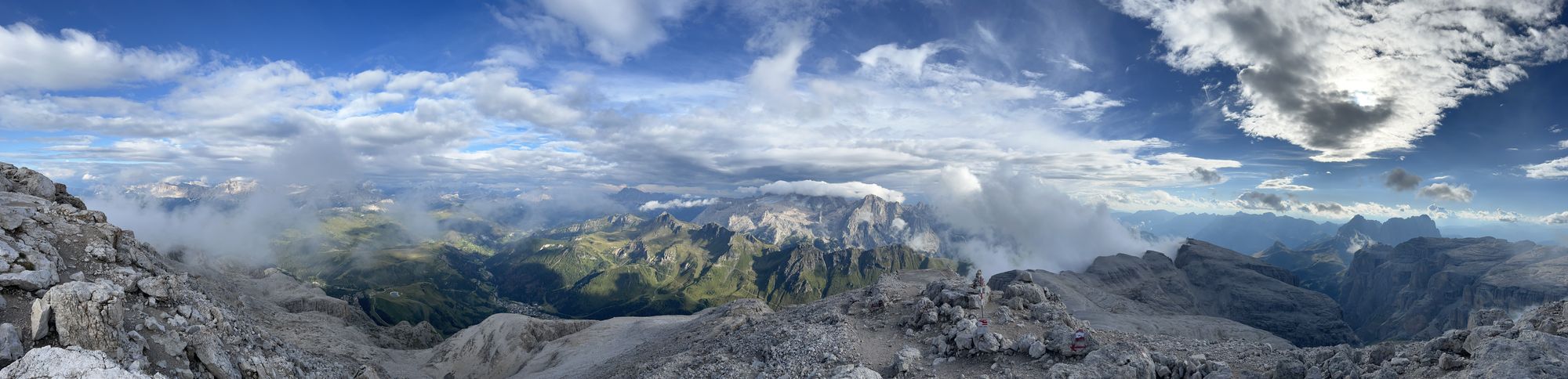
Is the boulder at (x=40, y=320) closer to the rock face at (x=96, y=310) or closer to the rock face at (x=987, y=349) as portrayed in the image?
the rock face at (x=96, y=310)

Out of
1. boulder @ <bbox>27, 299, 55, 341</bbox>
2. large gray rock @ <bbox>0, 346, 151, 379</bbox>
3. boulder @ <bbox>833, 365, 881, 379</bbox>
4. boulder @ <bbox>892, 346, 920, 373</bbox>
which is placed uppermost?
boulder @ <bbox>27, 299, 55, 341</bbox>

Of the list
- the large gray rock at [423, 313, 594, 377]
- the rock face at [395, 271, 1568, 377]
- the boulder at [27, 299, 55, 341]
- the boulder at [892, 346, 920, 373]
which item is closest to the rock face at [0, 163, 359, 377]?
the boulder at [27, 299, 55, 341]

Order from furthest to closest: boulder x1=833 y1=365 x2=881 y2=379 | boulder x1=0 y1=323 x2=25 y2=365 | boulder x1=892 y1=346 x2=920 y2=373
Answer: boulder x1=892 y1=346 x2=920 y2=373 < boulder x1=833 y1=365 x2=881 y2=379 < boulder x1=0 y1=323 x2=25 y2=365

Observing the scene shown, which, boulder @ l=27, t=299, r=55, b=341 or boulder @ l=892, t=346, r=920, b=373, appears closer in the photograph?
boulder @ l=27, t=299, r=55, b=341

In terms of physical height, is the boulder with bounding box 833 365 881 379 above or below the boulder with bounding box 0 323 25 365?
below

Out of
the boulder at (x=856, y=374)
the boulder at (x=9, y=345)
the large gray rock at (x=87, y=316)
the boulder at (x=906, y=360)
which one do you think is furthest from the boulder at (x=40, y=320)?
the boulder at (x=906, y=360)

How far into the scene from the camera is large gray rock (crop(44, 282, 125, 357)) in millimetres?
20609

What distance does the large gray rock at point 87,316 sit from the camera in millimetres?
20609

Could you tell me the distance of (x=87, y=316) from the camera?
69.9 ft

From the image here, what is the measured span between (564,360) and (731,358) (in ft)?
149

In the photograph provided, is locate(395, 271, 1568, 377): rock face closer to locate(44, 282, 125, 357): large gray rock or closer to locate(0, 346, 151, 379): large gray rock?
→ locate(44, 282, 125, 357): large gray rock

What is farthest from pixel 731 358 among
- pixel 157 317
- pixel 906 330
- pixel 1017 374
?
pixel 157 317

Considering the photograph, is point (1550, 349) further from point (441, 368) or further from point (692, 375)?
point (441, 368)

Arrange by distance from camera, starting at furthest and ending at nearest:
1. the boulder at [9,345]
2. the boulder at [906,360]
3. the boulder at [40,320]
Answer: the boulder at [906,360], the boulder at [40,320], the boulder at [9,345]
